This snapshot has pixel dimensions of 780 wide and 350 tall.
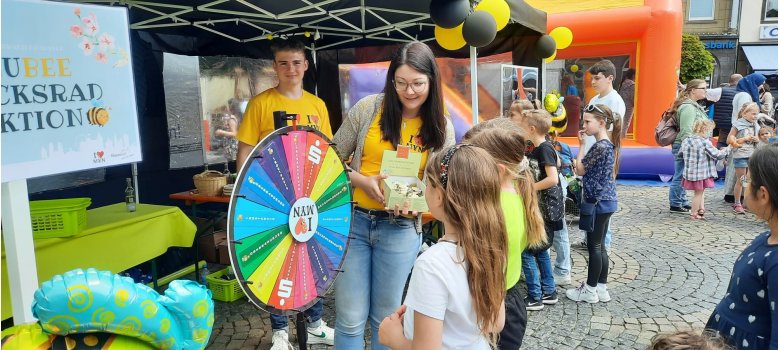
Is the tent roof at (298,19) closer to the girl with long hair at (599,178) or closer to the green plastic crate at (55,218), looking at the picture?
the green plastic crate at (55,218)

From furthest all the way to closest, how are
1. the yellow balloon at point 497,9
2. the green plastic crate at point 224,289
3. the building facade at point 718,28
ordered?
the building facade at point 718,28, the yellow balloon at point 497,9, the green plastic crate at point 224,289

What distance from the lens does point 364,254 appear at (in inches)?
81.4

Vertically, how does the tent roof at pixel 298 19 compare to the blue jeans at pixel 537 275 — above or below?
above

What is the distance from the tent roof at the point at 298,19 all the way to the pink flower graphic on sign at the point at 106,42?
2082mm

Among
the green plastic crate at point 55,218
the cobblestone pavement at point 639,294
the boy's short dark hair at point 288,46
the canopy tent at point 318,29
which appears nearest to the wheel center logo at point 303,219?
the boy's short dark hair at point 288,46

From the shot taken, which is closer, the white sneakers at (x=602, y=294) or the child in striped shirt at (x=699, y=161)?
the white sneakers at (x=602, y=294)

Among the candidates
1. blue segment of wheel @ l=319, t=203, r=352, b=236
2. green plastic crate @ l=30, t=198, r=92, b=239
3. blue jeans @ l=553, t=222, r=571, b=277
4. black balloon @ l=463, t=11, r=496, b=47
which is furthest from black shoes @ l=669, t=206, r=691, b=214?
Result: green plastic crate @ l=30, t=198, r=92, b=239

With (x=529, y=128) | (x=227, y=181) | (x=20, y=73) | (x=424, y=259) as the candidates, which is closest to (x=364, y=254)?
(x=424, y=259)

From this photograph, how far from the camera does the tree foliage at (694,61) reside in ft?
58.9

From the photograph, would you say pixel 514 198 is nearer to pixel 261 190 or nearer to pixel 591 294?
pixel 261 190

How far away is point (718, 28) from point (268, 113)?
24.7 m

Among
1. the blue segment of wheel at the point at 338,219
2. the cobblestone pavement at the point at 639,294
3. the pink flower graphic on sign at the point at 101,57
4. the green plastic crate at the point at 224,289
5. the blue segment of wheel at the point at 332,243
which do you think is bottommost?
the cobblestone pavement at the point at 639,294

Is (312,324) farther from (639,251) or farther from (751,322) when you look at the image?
(639,251)

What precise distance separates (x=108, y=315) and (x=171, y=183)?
387 cm
